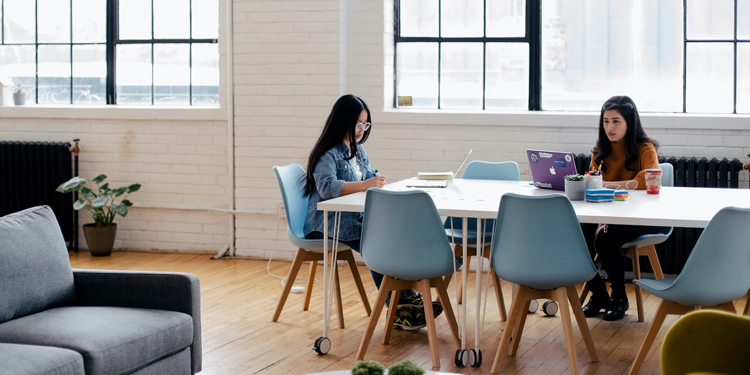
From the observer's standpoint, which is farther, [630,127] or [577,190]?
[630,127]

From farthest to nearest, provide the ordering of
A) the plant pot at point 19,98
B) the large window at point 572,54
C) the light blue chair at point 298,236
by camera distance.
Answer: the plant pot at point 19,98 → the large window at point 572,54 → the light blue chair at point 298,236

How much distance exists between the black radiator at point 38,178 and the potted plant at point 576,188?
4.42 meters

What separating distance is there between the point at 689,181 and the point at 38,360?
4.23 m

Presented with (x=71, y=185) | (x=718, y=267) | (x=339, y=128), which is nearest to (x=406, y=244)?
(x=339, y=128)

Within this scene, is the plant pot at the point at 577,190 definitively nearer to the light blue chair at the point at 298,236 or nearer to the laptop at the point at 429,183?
the laptop at the point at 429,183

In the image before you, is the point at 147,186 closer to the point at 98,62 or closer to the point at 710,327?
the point at 98,62

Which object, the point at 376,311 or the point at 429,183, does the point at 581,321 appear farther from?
the point at 429,183

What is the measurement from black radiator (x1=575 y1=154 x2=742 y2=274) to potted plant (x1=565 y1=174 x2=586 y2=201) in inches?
70.7

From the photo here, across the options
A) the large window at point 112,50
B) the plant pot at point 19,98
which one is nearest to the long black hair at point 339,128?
the large window at point 112,50

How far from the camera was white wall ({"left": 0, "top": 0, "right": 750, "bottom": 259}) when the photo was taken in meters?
5.67

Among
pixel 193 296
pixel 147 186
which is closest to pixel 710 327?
pixel 193 296

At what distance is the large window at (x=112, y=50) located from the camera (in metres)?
6.49

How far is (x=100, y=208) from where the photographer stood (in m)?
6.34

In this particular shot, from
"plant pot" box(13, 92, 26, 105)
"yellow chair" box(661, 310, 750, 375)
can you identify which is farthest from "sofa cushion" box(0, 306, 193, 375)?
"plant pot" box(13, 92, 26, 105)
